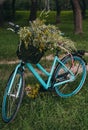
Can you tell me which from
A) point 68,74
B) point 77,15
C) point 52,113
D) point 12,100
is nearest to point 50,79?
point 68,74

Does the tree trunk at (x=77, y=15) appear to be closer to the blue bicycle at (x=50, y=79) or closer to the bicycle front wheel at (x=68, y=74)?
the blue bicycle at (x=50, y=79)

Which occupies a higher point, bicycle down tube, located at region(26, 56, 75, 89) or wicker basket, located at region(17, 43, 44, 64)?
wicker basket, located at region(17, 43, 44, 64)

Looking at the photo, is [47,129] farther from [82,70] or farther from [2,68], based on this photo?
[2,68]

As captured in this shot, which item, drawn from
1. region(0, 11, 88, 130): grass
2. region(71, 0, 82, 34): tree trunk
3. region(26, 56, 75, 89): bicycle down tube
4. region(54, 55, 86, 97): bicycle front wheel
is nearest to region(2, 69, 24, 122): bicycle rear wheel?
region(0, 11, 88, 130): grass

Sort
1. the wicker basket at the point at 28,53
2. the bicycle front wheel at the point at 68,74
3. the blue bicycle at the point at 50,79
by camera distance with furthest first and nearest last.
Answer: the bicycle front wheel at the point at 68,74, the wicker basket at the point at 28,53, the blue bicycle at the point at 50,79

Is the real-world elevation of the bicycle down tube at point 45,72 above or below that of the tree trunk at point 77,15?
above

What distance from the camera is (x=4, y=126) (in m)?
5.88

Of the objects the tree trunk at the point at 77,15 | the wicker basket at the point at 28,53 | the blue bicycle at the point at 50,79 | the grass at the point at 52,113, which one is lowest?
the tree trunk at the point at 77,15

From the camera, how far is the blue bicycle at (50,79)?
5953 mm

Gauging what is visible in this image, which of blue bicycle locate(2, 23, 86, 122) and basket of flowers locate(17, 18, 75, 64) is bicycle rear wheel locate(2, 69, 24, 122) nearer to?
blue bicycle locate(2, 23, 86, 122)

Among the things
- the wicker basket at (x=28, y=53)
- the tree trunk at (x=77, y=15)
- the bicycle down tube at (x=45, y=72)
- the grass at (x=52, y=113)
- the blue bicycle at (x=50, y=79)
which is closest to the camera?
the grass at (x=52, y=113)

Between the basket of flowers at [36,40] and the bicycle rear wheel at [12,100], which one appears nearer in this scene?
the bicycle rear wheel at [12,100]

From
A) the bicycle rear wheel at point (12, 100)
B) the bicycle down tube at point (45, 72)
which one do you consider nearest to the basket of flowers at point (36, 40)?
the bicycle down tube at point (45, 72)

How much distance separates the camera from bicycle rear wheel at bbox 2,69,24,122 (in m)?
5.88
